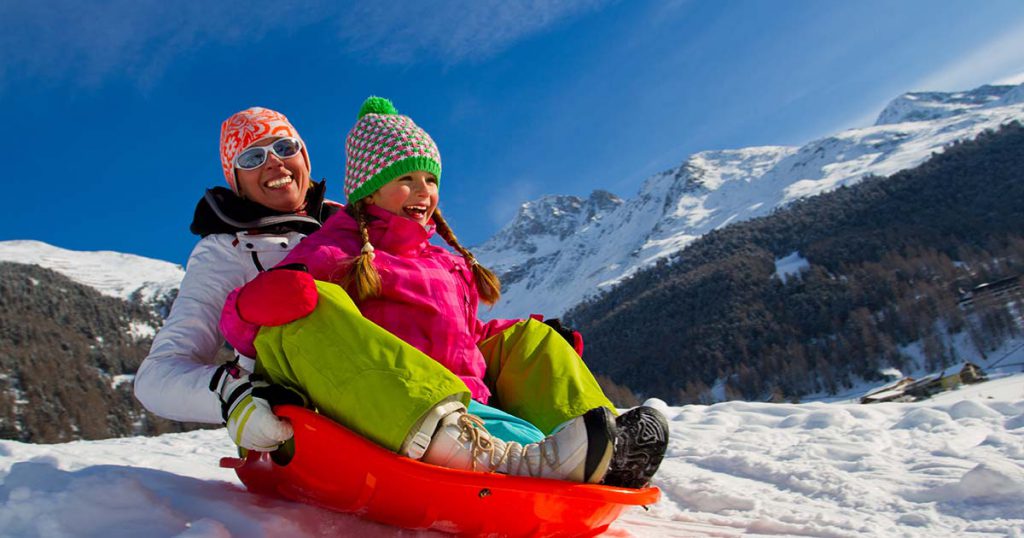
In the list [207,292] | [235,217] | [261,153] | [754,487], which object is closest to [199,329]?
[207,292]

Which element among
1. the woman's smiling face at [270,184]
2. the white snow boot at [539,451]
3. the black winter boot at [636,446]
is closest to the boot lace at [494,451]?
the white snow boot at [539,451]

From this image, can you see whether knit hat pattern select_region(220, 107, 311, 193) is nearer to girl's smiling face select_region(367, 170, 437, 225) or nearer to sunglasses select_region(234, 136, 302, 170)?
sunglasses select_region(234, 136, 302, 170)

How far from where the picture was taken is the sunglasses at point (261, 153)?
2.72m

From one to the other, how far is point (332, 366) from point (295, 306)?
182 millimetres

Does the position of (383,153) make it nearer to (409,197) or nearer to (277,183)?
(409,197)

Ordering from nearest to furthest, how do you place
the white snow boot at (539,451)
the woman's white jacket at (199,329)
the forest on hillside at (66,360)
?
1. the white snow boot at (539,451)
2. the woman's white jacket at (199,329)
3. the forest on hillside at (66,360)

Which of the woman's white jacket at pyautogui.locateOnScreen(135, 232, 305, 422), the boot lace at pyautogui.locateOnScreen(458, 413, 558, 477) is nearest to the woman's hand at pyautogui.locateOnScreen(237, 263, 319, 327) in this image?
the woman's white jacket at pyautogui.locateOnScreen(135, 232, 305, 422)

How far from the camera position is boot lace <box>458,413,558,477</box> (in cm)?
163

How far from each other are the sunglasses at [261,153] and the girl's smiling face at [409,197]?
52cm

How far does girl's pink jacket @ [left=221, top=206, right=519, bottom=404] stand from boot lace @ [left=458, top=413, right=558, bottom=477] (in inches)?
18.9

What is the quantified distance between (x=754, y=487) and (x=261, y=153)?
258 cm

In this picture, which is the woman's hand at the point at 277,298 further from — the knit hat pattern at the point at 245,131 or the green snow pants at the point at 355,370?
the knit hat pattern at the point at 245,131

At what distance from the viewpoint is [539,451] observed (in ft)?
5.42

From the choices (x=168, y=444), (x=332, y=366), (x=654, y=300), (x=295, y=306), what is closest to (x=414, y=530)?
(x=332, y=366)
